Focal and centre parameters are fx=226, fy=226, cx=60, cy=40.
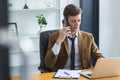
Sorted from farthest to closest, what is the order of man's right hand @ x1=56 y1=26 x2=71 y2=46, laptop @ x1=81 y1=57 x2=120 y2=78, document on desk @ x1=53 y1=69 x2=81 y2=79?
man's right hand @ x1=56 y1=26 x2=71 y2=46 < document on desk @ x1=53 y1=69 x2=81 y2=79 < laptop @ x1=81 y1=57 x2=120 y2=78

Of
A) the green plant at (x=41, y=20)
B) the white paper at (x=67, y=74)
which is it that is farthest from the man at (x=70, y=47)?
the green plant at (x=41, y=20)

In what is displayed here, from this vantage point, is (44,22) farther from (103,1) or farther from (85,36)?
(85,36)

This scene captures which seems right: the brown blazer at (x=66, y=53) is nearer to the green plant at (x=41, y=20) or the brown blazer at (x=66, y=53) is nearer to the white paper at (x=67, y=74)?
the white paper at (x=67, y=74)

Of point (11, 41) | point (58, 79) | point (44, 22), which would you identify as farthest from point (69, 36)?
point (11, 41)

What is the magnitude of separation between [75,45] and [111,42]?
1.91 m

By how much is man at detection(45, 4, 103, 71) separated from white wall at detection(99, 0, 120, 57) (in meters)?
1.72

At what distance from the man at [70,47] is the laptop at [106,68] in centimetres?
36

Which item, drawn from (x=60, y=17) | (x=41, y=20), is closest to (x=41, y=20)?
(x=41, y=20)

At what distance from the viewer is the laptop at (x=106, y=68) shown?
1.54 metres

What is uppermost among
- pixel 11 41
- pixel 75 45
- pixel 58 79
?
pixel 11 41

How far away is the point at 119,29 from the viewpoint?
12.4 feet

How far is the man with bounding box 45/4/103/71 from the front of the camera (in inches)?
78.1

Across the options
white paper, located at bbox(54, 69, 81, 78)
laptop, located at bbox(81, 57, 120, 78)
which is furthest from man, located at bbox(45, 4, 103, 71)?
laptop, located at bbox(81, 57, 120, 78)

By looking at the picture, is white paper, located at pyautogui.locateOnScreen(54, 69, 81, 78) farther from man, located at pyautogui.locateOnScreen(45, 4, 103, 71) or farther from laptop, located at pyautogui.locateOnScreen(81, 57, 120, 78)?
man, located at pyautogui.locateOnScreen(45, 4, 103, 71)
